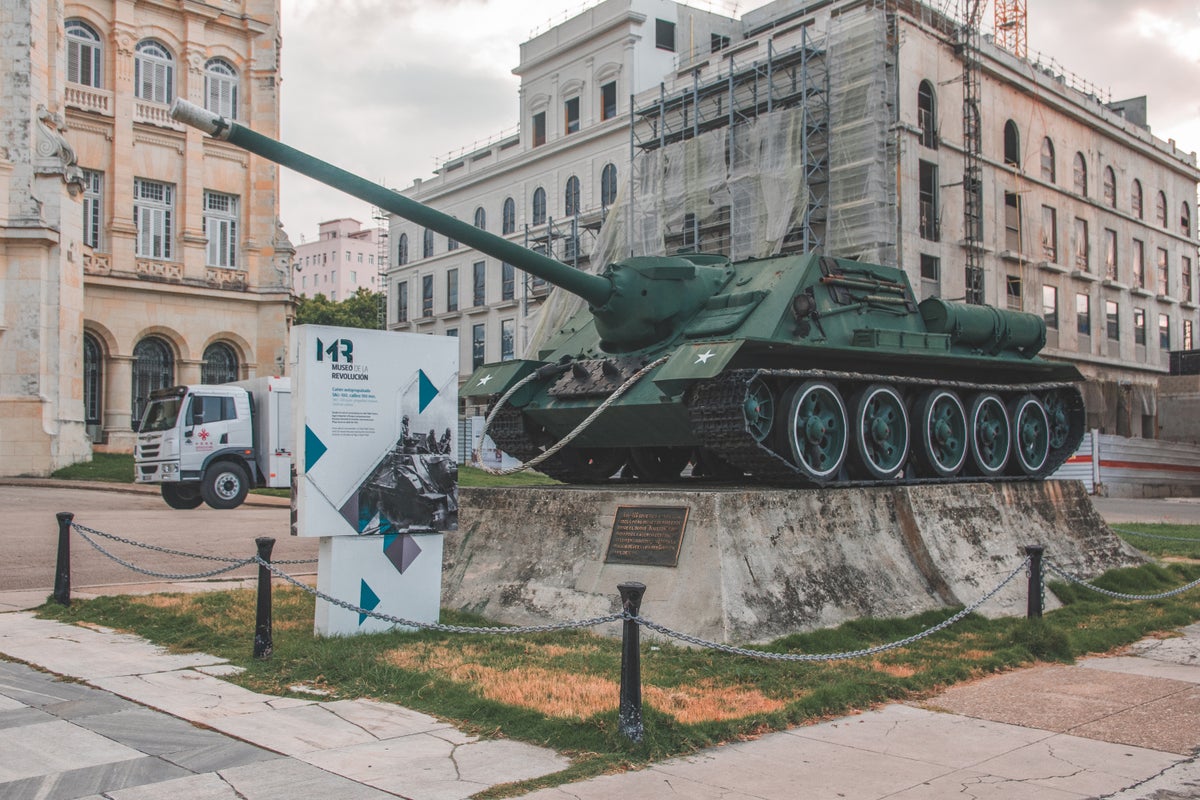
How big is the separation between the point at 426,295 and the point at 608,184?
17.8 meters

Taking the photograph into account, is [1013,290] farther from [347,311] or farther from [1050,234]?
[347,311]

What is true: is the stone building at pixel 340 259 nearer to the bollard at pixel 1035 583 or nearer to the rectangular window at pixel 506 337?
the rectangular window at pixel 506 337

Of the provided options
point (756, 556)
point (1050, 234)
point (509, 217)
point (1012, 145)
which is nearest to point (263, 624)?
point (756, 556)

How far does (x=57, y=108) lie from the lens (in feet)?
99.8

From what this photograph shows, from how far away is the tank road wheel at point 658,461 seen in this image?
13000 mm

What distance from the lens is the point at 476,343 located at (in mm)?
57500

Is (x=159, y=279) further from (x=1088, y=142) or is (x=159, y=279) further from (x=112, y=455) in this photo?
(x=1088, y=142)

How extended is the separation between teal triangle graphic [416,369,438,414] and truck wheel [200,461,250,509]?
48.6 ft

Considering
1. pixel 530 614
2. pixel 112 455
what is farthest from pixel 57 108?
pixel 530 614

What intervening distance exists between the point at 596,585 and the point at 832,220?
27067mm

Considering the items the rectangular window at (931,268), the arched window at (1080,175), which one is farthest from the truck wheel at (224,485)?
the arched window at (1080,175)

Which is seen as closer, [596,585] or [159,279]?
[596,585]

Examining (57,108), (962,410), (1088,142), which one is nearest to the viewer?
(962,410)

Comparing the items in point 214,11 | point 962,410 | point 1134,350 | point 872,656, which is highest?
point 214,11
